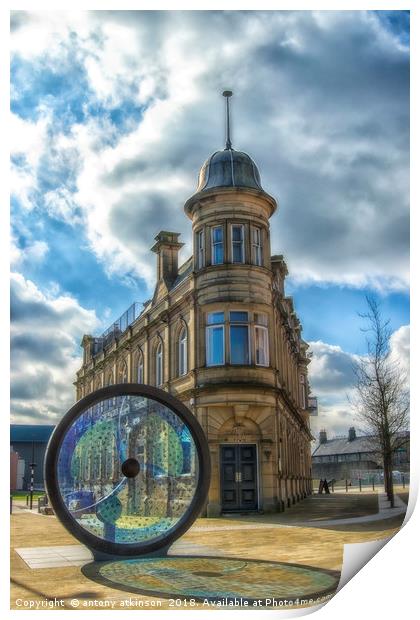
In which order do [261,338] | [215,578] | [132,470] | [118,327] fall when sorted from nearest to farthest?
1. [215,578]
2. [132,470]
3. [118,327]
4. [261,338]

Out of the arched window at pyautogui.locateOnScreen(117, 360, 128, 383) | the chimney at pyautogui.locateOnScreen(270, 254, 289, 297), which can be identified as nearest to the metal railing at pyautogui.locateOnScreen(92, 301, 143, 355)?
the arched window at pyautogui.locateOnScreen(117, 360, 128, 383)

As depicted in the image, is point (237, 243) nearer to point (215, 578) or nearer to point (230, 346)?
point (230, 346)

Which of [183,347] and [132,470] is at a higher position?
[183,347]

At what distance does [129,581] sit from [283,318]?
5.91 metres

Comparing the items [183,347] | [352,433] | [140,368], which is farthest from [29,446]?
[352,433]

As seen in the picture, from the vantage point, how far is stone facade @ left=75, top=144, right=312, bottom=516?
1311 cm

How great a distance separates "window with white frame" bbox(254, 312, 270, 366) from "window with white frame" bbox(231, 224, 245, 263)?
4.62ft

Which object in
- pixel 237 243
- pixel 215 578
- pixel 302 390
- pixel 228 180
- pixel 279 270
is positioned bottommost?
pixel 215 578

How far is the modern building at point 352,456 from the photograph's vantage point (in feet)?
43.3

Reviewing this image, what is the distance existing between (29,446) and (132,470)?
1575 mm

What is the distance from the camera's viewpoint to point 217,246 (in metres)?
15.1

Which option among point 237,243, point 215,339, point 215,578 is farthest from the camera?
point 237,243

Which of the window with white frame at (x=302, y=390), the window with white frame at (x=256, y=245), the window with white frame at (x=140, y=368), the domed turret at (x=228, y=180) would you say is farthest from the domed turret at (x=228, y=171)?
the window with white frame at (x=140, y=368)

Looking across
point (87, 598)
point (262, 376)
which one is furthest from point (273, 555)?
point (262, 376)
